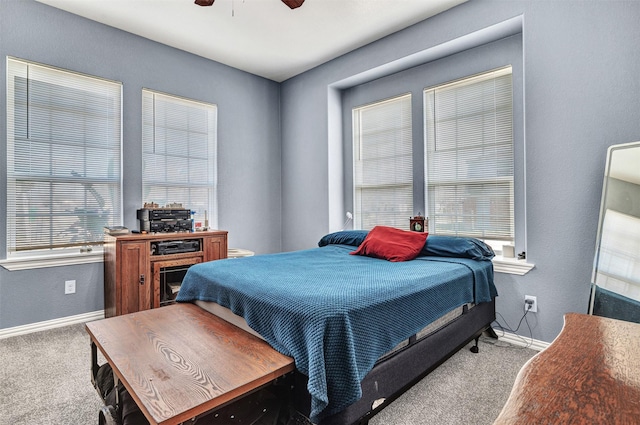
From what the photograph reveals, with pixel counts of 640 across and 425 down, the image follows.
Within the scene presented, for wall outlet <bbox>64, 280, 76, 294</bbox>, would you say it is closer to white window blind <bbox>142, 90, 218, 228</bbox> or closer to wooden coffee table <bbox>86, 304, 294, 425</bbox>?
white window blind <bbox>142, 90, 218, 228</bbox>

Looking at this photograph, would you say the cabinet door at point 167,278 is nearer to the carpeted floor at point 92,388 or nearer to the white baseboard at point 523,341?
the carpeted floor at point 92,388

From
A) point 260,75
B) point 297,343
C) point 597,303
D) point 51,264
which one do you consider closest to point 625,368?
point 297,343

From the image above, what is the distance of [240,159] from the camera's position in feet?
14.3

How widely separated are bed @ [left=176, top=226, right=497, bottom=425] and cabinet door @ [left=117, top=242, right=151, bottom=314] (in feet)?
3.17

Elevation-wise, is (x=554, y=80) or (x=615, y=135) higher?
A: (x=554, y=80)

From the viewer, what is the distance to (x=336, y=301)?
1479mm

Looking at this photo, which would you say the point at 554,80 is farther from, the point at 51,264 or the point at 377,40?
the point at 51,264

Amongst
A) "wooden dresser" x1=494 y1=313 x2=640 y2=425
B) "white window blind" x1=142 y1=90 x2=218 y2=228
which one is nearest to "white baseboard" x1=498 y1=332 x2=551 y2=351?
"wooden dresser" x1=494 y1=313 x2=640 y2=425

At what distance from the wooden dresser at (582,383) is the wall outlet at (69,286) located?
3663mm

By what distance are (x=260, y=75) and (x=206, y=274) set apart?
3323 mm

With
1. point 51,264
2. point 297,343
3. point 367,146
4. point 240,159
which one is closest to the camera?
point 297,343

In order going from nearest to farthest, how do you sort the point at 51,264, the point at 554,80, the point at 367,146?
the point at 554,80
the point at 51,264
the point at 367,146

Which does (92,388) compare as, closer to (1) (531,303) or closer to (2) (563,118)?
(1) (531,303)

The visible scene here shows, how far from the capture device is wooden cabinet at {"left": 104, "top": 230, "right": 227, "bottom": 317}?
2.91 meters
